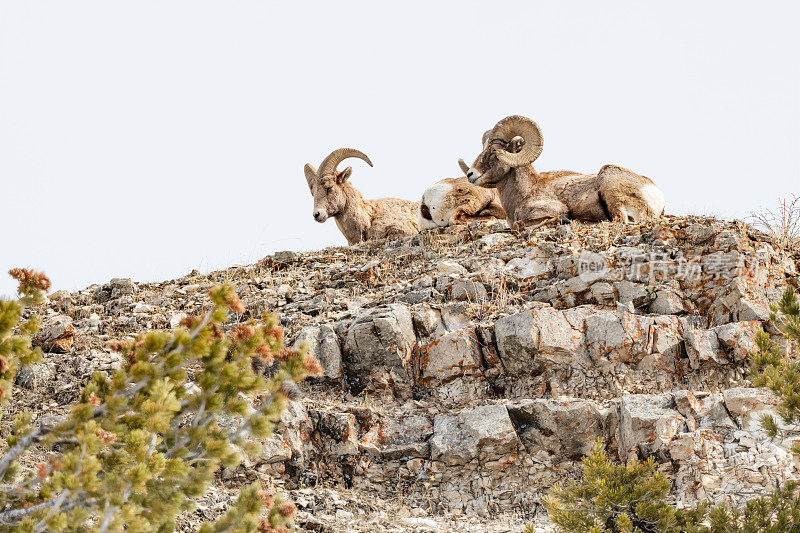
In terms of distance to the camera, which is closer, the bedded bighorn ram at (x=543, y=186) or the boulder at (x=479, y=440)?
the boulder at (x=479, y=440)

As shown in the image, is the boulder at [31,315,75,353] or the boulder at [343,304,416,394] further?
the boulder at [31,315,75,353]

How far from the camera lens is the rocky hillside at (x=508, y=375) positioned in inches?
263

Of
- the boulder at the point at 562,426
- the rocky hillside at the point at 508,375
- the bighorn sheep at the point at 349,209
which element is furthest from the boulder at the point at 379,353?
the bighorn sheep at the point at 349,209

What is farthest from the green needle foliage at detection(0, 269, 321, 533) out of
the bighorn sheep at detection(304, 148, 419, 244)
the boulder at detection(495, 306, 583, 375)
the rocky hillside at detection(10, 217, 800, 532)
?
the bighorn sheep at detection(304, 148, 419, 244)

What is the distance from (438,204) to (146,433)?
10.8m

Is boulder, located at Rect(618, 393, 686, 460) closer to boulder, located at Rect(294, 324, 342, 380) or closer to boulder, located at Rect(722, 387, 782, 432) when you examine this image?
boulder, located at Rect(722, 387, 782, 432)

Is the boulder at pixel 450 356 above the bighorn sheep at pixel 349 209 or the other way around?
the other way around

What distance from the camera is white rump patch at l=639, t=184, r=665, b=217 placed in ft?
41.4

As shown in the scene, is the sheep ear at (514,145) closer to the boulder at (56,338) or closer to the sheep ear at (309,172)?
the sheep ear at (309,172)

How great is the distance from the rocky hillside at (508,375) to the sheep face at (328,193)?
572 centimetres

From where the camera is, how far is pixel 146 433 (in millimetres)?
4203

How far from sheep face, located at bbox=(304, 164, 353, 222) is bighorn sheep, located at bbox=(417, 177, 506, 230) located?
2006 millimetres

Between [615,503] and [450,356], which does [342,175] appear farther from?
[615,503]

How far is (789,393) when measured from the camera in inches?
213
